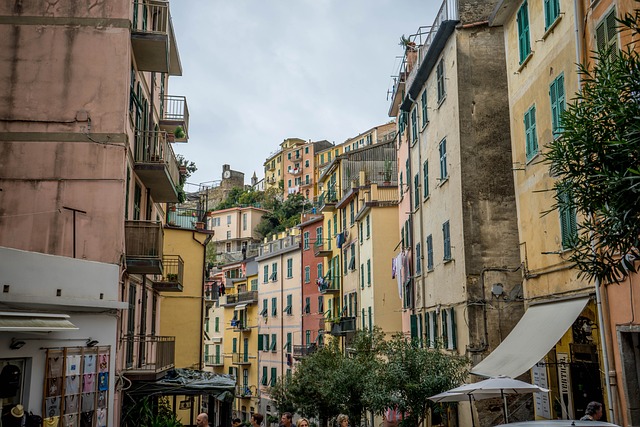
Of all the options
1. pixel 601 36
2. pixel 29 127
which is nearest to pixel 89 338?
pixel 29 127

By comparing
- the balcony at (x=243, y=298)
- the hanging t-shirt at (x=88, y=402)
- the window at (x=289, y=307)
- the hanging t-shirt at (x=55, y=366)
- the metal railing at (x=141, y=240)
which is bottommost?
the hanging t-shirt at (x=88, y=402)

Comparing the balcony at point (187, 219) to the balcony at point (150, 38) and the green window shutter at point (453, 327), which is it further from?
the green window shutter at point (453, 327)

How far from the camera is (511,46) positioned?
719 inches

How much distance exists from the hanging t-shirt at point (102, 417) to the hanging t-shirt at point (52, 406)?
5.83 ft

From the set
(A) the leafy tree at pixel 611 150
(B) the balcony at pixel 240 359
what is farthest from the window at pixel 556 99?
(B) the balcony at pixel 240 359

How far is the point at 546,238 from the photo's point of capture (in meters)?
15.6

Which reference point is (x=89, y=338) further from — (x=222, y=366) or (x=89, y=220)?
(x=222, y=366)

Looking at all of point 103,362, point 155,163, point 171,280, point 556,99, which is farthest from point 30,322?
point 171,280

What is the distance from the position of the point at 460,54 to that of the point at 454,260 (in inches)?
245

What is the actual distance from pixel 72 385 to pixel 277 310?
41166mm

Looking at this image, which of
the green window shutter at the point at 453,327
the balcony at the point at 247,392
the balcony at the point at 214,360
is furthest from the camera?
the balcony at the point at 214,360

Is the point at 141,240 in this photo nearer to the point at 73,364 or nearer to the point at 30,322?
the point at 73,364

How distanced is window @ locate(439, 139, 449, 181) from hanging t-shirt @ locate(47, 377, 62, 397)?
12.7 meters

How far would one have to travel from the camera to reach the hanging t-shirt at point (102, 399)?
1672 cm
